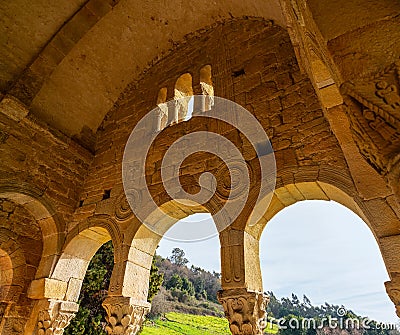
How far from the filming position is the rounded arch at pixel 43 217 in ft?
13.3

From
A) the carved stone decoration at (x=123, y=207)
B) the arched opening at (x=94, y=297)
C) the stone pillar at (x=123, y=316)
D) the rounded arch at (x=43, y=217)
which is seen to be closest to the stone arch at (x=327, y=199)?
the stone pillar at (x=123, y=316)

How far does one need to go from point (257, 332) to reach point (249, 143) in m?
1.85

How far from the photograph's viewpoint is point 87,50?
197 inches

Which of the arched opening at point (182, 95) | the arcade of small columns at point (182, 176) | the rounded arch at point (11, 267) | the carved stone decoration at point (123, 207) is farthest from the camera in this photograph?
the arched opening at point (182, 95)

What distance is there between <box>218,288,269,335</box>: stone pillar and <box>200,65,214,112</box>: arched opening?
2.50 meters

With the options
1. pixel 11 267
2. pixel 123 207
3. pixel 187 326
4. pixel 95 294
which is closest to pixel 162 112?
pixel 123 207

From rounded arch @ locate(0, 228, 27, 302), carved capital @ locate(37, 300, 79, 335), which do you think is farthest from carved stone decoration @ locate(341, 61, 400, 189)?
rounded arch @ locate(0, 228, 27, 302)

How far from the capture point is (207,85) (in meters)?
4.45

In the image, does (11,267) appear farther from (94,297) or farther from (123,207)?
(94,297)

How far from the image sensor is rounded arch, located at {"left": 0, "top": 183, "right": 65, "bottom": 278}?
160 inches

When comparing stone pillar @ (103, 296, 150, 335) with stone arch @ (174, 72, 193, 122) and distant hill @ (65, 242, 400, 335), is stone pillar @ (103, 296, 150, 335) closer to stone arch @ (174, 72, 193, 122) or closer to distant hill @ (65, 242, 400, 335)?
distant hill @ (65, 242, 400, 335)

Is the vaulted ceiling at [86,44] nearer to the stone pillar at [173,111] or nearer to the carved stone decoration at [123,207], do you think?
the stone pillar at [173,111]

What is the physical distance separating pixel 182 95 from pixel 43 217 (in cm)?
281

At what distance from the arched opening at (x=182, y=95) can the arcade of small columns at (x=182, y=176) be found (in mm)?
18
